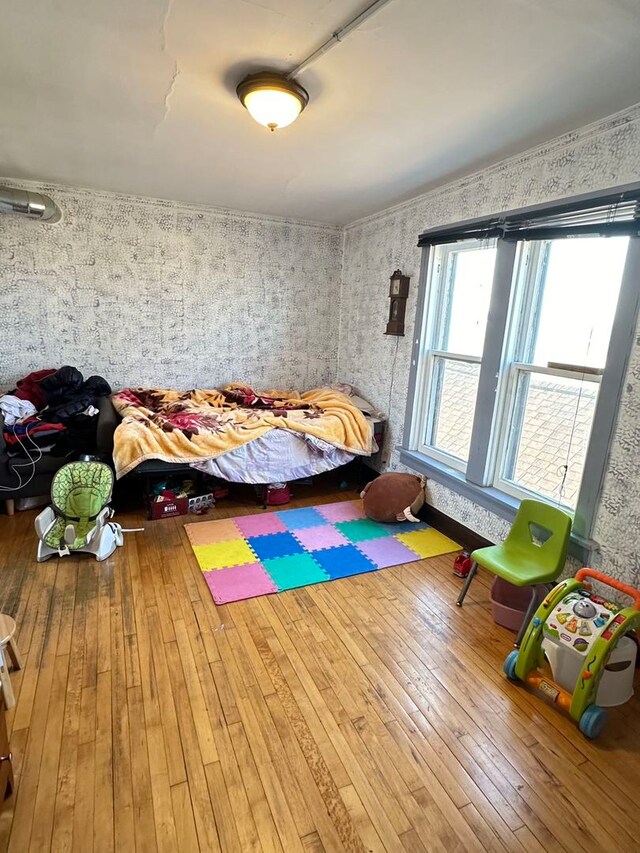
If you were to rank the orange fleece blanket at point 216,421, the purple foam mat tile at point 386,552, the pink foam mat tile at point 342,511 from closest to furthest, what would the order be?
the purple foam mat tile at point 386,552, the orange fleece blanket at point 216,421, the pink foam mat tile at point 342,511

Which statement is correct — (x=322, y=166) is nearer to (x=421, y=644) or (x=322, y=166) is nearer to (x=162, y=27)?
(x=162, y=27)

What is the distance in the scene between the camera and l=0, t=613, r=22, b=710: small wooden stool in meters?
1.56

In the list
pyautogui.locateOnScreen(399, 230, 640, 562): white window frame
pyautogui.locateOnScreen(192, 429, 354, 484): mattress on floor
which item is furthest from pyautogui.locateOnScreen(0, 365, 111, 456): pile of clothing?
pyautogui.locateOnScreen(399, 230, 640, 562): white window frame

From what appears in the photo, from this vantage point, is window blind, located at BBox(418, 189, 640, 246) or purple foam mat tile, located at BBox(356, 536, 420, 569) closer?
window blind, located at BBox(418, 189, 640, 246)

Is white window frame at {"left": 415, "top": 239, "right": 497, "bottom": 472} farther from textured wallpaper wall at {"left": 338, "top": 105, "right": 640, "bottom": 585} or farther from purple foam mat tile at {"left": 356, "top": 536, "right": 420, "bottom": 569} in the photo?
purple foam mat tile at {"left": 356, "top": 536, "right": 420, "bottom": 569}

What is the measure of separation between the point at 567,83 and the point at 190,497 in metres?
3.08

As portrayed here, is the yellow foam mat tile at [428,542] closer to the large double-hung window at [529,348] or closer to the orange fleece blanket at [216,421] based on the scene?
the large double-hung window at [529,348]

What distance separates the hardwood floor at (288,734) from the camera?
4.26 ft

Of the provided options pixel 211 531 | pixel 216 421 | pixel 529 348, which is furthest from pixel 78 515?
pixel 529 348

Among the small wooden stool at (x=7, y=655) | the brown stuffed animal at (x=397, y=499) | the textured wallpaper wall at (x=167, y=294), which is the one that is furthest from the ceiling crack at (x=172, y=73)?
the brown stuffed animal at (x=397, y=499)

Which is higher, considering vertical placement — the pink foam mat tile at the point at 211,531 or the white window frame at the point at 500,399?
the white window frame at the point at 500,399

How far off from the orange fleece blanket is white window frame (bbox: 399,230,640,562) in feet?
1.89

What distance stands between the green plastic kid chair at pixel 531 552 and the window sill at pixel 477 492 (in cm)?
16

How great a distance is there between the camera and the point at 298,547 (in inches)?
113
